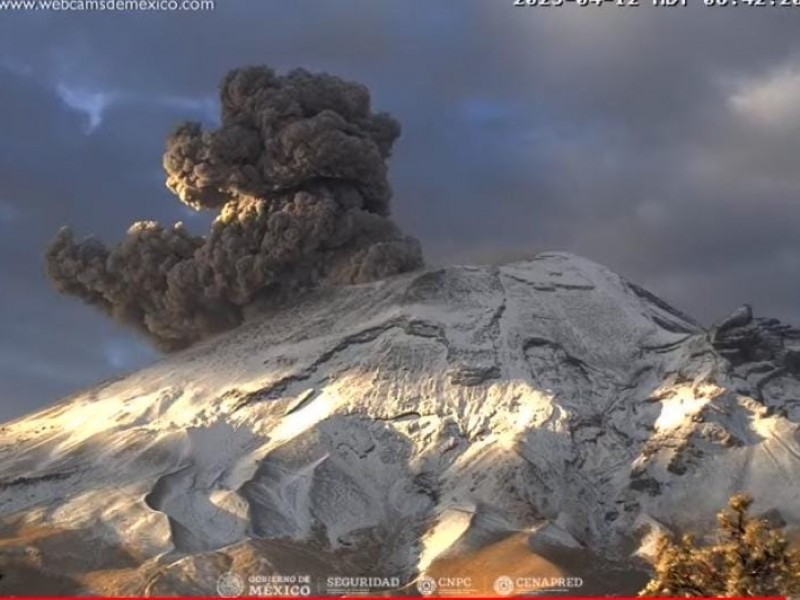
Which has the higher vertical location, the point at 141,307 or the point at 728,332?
the point at 141,307

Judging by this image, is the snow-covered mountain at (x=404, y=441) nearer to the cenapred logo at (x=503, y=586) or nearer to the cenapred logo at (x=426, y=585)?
the cenapred logo at (x=426, y=585)

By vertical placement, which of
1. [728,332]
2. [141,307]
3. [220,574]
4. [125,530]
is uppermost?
[141,307]

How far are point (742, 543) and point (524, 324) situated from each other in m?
77.8

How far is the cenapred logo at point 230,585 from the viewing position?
210 ft

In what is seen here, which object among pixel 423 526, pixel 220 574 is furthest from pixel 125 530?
pixel 423 526

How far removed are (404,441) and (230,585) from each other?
2544cm

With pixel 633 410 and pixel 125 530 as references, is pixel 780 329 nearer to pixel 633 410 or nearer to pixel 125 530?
pixel 633 410

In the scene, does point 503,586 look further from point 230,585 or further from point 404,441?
point 404,441

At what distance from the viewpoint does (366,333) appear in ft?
332

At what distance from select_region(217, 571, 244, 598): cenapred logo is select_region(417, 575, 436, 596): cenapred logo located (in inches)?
384

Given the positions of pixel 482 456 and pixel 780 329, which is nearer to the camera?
pixel 482 456

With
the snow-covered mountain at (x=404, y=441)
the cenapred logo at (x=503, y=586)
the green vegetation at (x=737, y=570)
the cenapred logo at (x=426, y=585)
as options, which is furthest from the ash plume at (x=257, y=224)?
the green vegetation at (x=737, y=570)

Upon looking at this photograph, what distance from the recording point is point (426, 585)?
67.6 metres

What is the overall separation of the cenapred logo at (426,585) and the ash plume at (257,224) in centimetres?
4279
